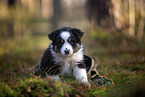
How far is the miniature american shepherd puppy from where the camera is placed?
3.23 metres

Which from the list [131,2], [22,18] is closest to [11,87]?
[131,2]

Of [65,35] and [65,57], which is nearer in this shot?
[65,35]

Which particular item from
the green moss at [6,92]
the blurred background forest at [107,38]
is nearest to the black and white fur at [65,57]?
the blurred background forest at [107,38]

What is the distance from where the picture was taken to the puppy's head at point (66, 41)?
315 centimetres

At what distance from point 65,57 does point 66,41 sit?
32cm

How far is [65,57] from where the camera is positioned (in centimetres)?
337

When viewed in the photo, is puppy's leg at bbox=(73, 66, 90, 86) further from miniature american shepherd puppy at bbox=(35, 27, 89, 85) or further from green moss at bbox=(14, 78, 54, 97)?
green moss at bbox=(14, 78, 54, 97)

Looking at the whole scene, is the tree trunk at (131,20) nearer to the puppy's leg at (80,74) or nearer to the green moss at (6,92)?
the puppy's leg at (80,74)

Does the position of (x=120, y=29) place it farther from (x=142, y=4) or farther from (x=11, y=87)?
(x=11, y=87)

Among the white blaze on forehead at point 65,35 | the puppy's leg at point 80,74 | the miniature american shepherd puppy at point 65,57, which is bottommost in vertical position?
the puppy's leg at point 80,74

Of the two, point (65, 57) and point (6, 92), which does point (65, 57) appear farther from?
point (6, 92)

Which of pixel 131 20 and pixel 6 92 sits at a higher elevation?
pixel 131 20

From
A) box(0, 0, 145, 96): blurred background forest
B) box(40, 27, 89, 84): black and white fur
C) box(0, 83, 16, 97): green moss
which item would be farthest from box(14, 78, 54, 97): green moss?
box(0, 0, 145, 96): blurred background forest

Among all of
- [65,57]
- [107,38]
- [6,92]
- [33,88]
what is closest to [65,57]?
[65,57]
